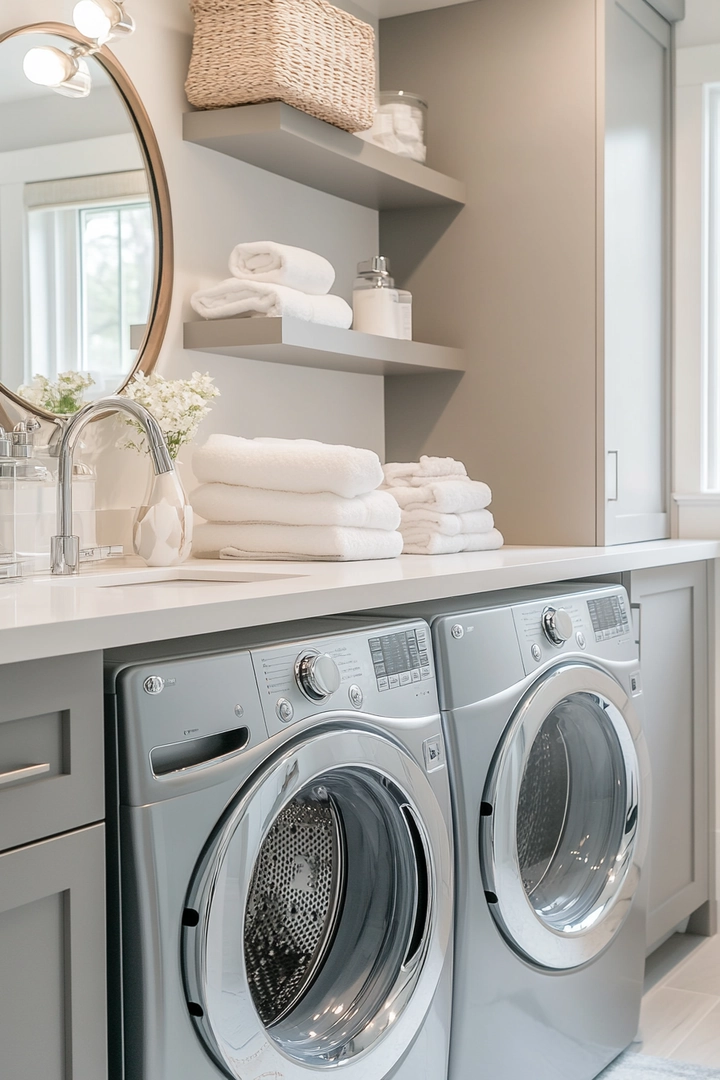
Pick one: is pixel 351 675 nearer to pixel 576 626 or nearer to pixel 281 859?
pixel 281 859

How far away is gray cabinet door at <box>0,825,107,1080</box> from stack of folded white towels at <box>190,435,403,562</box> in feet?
3.23

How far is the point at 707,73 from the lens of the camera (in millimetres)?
2961

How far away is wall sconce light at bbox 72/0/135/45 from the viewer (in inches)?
73.2

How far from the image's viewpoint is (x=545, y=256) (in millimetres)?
2746

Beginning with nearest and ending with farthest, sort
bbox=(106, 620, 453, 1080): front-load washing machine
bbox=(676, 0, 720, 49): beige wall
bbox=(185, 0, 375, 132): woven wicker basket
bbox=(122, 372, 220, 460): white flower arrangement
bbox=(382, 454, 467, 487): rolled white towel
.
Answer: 1. bbox=(106, 620, 453, 1080): front-load washing machine
2. bbox=(122, 372, 220, 460): white flower arrangement
3. bbox=(185, 0, 375, 132): woven wicker basket
4. bbox=(382, 454, 467, 487): rolled white towel
5. bbox=(676, 0, 720, 49): beige wall

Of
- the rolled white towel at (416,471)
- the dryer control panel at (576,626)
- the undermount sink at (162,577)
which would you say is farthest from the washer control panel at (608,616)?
the undermount sink at (162,577)

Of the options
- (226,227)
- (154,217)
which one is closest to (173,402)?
(154,217)

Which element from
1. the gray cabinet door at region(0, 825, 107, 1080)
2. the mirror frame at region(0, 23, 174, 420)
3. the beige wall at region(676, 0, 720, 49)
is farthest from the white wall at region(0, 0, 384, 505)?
the gray cabinet door at region(0, 825, 107, 1080)

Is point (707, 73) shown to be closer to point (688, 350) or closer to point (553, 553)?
point (688, 350)

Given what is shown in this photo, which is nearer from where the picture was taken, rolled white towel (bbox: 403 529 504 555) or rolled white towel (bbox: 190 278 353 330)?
rolled white towel (bbox: 190 278 353 330)

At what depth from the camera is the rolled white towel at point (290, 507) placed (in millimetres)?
2027

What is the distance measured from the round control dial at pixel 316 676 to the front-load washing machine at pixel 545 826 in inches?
12.0

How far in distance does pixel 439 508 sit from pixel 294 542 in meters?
0.44

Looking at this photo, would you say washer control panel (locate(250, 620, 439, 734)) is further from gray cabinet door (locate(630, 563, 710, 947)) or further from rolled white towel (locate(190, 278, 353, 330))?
gray cabinet door (locate(630, 563, 710, 947))
